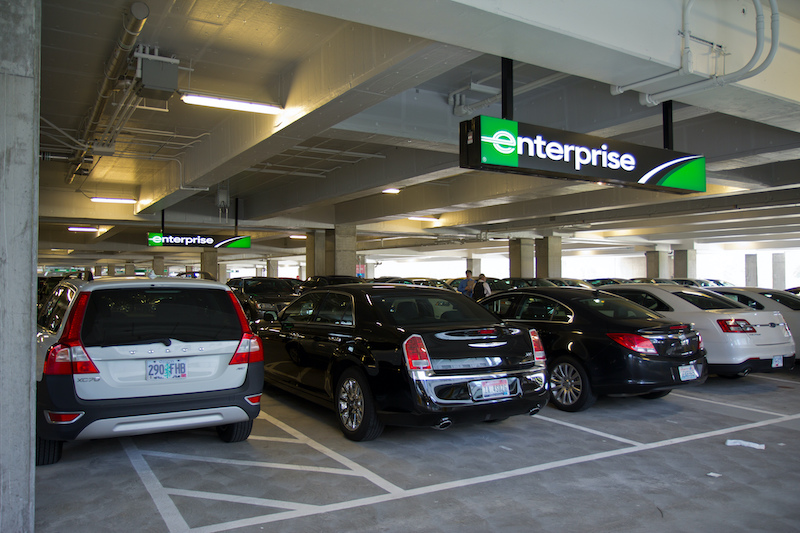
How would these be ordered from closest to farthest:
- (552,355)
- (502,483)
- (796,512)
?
(796,512) < (502,483) < (552,355)

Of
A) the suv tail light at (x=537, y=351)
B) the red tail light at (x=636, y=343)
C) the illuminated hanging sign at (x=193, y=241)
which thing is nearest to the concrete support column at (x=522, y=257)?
the illuminated hanging sign at (x=193, y=241)

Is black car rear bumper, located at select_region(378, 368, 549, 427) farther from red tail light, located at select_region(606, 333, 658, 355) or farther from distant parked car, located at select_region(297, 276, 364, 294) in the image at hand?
distant parked car, located at select_region(297, 276, 364, 294)

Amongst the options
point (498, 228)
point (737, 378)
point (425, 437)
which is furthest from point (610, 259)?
point (425, 437)

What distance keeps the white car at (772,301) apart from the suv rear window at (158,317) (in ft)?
29.6

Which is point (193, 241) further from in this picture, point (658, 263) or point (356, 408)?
point (658, 263)

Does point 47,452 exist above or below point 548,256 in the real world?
below

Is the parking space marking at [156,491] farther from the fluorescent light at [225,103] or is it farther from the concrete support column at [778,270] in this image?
the concrete support column at [778,270]

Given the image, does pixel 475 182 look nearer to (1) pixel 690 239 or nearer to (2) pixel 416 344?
(2) pixel 416 344

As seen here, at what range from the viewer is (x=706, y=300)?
8.85 m

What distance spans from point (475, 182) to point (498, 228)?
1139 centimetres

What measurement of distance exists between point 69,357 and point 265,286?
1281cm

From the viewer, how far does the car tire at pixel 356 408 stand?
5512mm

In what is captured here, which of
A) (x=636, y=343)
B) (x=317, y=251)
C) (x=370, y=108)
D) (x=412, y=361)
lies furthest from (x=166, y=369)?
(x=317, y=251)

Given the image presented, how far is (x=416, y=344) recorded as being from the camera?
206 inches
